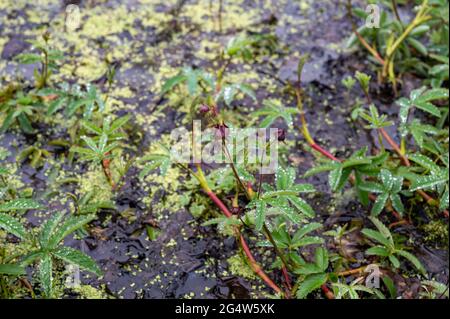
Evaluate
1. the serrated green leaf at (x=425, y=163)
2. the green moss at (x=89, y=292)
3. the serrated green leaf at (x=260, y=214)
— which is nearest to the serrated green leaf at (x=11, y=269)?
the green moss at (x=89, y=292)

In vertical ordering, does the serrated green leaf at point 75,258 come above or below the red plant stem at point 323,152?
below

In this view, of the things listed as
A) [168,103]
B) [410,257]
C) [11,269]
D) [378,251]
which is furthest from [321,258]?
[168,103]

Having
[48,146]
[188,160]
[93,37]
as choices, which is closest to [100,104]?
[48,146]

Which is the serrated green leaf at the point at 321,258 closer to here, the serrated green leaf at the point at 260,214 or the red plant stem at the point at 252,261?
the red plant stem at the point at 252,261

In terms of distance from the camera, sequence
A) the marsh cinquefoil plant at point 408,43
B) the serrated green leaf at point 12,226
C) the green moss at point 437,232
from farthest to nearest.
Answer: the marsh cinquefoil plant at point 408,43 < the green moss at point 437,232 < the serrated green leaf at point 12,226

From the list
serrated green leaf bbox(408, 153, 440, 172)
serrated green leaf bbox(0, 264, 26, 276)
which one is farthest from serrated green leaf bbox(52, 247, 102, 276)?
serrated green leaf bbox(408, 153, 440, 172)

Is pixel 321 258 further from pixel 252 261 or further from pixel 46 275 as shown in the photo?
pixel 46 275

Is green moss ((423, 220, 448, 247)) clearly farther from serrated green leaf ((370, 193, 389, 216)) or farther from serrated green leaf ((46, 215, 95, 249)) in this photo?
serrated green leaf ((46, 215, 95, 249))

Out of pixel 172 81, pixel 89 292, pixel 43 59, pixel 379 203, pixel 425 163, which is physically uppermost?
pixel 43 59

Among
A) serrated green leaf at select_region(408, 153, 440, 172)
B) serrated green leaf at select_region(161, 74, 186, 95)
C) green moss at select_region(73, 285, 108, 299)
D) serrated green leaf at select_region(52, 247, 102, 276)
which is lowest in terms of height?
green moss at select_region(73, 285, 108, 299)
